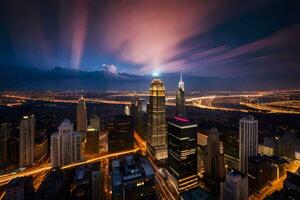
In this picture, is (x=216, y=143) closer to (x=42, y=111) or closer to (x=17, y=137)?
(x=17, y=137)

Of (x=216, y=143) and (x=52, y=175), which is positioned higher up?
(x=216, y=143)

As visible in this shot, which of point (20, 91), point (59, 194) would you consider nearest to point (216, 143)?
point (59, 194)

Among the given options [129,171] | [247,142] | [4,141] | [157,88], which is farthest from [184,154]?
[4,141]

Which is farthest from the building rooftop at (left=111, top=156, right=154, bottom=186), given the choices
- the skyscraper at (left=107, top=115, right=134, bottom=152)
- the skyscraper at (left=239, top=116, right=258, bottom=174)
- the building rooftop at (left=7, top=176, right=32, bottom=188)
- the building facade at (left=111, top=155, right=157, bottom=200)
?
the skyscraper at (left=239, top=116, right=258, bottom=174)

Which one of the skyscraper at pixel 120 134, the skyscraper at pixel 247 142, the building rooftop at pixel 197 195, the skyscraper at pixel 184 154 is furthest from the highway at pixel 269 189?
the skyscraper at pixel 120 134

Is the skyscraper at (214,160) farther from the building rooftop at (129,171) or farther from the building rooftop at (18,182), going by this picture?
the building rooftop at (18,182)
